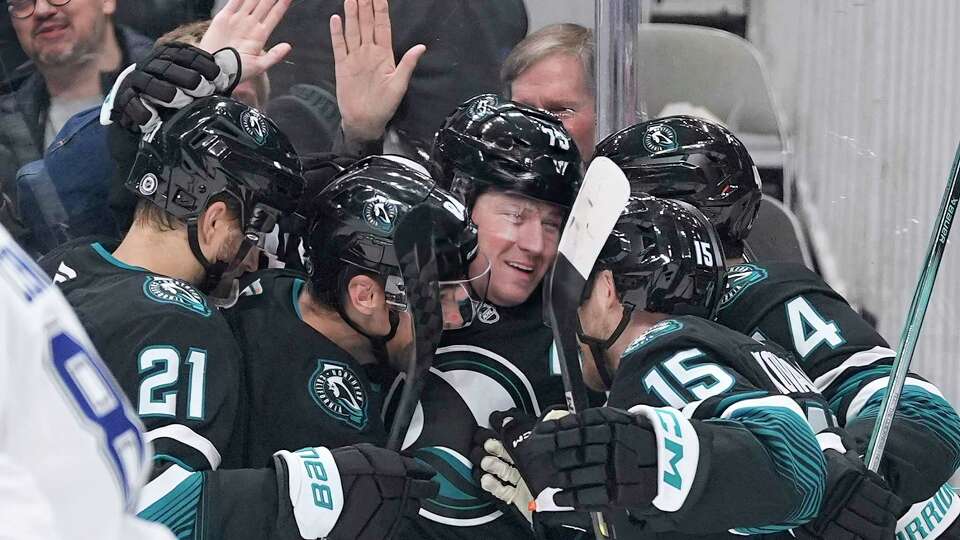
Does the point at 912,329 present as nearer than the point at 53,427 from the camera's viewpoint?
No

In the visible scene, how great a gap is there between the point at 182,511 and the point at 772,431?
2.26 ft

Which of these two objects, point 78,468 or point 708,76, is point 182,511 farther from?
point 708,76

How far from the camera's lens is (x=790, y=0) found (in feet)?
9.70

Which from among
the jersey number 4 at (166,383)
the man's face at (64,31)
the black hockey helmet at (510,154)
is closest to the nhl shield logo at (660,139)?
the black hockey helmet at (510,154)

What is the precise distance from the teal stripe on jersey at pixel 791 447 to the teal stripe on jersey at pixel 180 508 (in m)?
0.63

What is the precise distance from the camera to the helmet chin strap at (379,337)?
204 centimetres

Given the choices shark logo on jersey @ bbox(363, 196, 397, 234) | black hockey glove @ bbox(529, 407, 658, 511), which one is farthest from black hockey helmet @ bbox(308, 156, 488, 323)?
black hockey glove @ bbox(529, 407, 658, 511)

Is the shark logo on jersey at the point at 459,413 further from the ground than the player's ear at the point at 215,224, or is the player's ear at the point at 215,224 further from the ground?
the player's ear at the point at 215,224

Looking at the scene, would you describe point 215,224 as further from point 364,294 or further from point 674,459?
point 674,459

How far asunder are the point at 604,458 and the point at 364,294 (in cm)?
57

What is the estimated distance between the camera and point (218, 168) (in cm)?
197

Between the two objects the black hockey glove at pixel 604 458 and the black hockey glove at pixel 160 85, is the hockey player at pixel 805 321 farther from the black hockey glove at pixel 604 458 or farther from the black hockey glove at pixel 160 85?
the black hockey glove at pixel 160 85

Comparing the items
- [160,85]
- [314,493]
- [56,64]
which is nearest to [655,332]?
[314,493]

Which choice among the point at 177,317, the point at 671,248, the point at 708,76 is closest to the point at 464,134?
the point at 671,248
